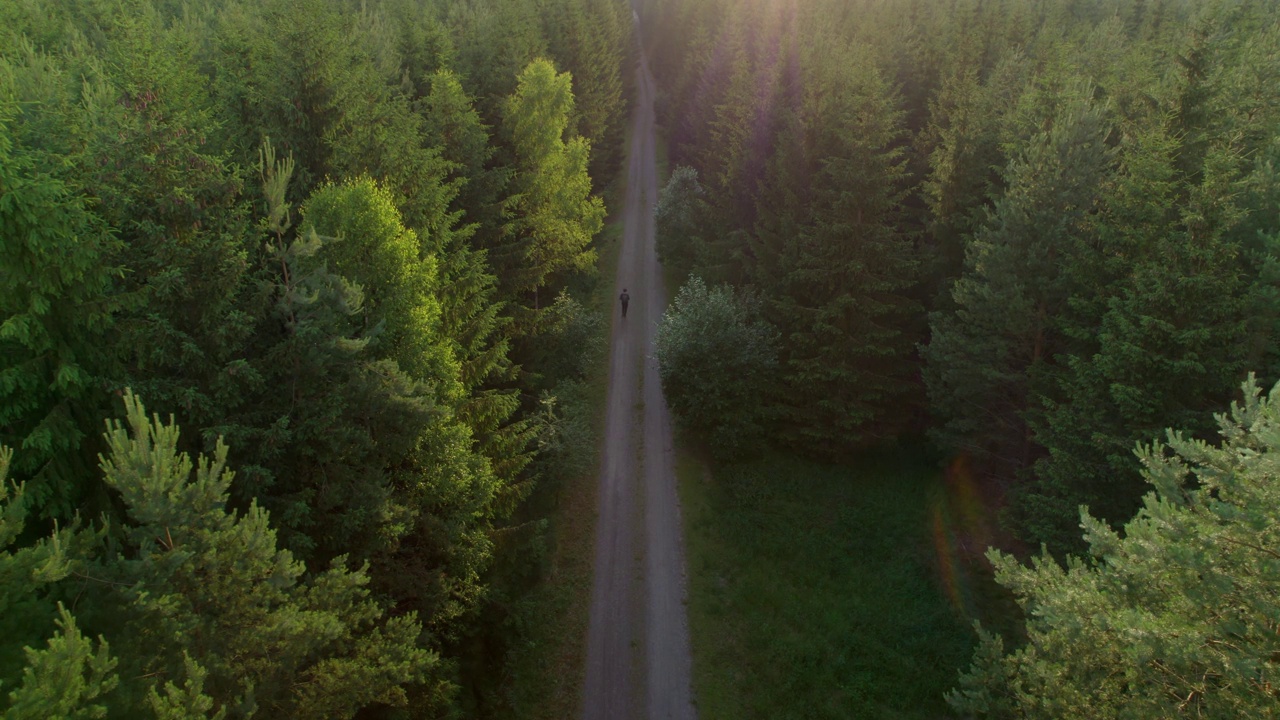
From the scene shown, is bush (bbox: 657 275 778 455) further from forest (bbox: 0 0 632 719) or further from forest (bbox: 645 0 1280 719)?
forest (bbox: 0 0 632 719)

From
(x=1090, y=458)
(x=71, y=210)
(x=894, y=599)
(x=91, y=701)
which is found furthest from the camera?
(x=894, y=599)

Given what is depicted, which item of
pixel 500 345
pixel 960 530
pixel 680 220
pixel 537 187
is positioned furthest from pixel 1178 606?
pixel 680 220

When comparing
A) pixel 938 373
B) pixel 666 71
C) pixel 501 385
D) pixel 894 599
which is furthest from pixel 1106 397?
pixel 666 71

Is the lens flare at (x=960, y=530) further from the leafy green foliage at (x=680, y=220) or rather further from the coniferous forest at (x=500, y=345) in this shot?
the leafy green foliage at (x=680, y=220)

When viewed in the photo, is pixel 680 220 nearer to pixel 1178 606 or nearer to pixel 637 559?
pixel 637 559

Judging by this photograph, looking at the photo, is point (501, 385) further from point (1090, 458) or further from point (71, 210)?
point (1090, 458)

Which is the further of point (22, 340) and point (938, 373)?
point (938, 373)

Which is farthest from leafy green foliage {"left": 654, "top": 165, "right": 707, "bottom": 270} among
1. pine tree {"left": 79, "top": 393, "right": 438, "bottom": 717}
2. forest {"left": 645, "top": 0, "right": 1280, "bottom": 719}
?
pine tree {"left": 79, "top": 393, "right": 438, "bottom": 717}
